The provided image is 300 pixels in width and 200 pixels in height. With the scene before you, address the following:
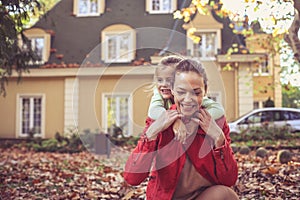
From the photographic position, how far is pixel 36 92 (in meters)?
15.9

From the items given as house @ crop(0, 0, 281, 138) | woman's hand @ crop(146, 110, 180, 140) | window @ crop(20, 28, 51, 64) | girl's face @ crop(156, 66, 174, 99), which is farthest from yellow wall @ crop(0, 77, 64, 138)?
woman's hand @ crop(146, 110, 180, 140)

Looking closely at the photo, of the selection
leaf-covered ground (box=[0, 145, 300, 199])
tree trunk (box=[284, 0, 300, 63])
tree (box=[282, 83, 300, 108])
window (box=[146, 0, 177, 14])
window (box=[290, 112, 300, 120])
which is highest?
window (box=[146, 0, 177, 14])

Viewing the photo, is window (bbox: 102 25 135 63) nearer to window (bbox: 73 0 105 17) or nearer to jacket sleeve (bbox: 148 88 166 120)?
jacket sleeve (bbox: 148 88 166 120)

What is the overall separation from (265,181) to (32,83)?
42.1ft

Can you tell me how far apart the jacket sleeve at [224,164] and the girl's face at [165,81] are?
30cm

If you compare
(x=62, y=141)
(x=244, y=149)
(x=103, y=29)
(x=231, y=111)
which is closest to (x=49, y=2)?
(x=103, y=29)

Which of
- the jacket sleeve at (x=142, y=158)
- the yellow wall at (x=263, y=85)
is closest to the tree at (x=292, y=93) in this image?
the yellow wall at (x=263, y=85)

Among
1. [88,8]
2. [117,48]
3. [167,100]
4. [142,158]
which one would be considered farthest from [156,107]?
[88,8]

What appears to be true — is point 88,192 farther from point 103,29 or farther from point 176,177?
point 103,29

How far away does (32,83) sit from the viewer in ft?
52.1

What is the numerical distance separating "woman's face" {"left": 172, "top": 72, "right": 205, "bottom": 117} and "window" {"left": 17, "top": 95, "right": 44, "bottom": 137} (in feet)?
47.4

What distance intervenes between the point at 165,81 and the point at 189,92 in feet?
0.77

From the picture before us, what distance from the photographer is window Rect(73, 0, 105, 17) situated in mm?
16266

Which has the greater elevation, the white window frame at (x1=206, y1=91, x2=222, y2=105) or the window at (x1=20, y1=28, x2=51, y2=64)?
the window at (x1=20, y1=28, x2=51, y2=64)
